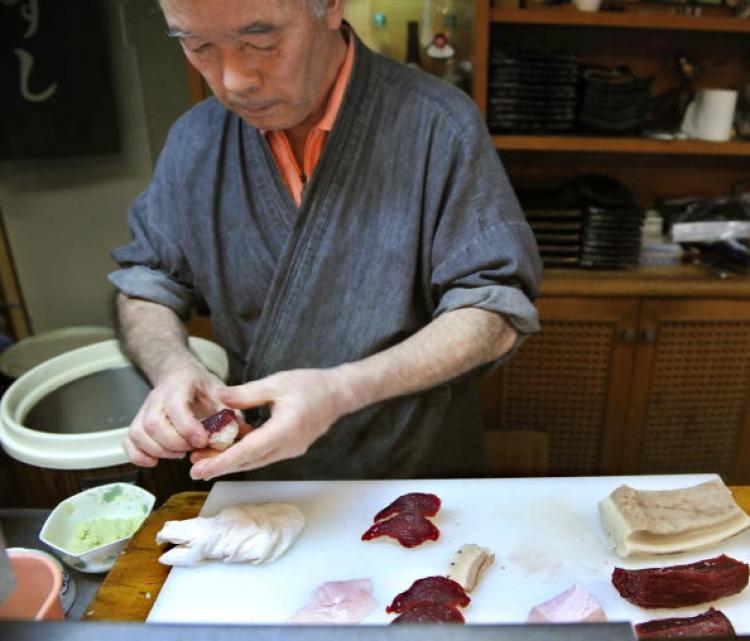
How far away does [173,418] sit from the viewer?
0.97 metres

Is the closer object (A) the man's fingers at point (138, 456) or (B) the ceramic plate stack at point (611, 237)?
(A) the man's fingers at point (138, 456)

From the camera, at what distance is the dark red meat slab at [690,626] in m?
0.82

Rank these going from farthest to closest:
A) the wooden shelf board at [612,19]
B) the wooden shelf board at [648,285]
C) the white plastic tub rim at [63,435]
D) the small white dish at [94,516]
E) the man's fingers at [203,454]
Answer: the wooden shelf board at [648,285]
the wooden shelf board at [612,19]
the white plastic tub rim at [63,435]
the small white dish at [94,516]
the man's fingers at [203,454]

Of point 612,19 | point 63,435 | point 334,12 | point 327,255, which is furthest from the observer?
point 612,19

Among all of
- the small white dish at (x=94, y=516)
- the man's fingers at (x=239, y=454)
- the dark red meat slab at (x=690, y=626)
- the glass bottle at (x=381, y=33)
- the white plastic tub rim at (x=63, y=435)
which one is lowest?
the white plastic tub rim at (x=63, y=435)

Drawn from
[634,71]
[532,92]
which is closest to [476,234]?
[532,92]

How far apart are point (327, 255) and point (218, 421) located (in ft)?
1.18

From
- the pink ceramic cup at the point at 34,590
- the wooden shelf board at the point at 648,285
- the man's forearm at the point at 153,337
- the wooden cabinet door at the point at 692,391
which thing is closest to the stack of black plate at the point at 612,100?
the wooden shelf board at the point at 648,285

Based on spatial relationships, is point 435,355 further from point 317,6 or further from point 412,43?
point 412,43

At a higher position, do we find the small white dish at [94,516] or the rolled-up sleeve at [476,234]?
the rolled-up sleeve at [476,234]

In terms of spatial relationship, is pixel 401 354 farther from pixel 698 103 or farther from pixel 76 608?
pixel 698 103

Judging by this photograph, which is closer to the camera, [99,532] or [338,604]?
[338,604]

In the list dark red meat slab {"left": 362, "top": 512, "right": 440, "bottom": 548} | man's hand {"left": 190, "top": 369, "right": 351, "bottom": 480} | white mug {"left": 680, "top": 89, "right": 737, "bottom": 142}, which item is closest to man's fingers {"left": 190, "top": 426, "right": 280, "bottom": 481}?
man's hand {"left": 190, "top": 369, "right": 351, "bottom": 480}

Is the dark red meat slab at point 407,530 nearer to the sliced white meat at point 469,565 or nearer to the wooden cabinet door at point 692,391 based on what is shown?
the sliced white meat at point 469,565
